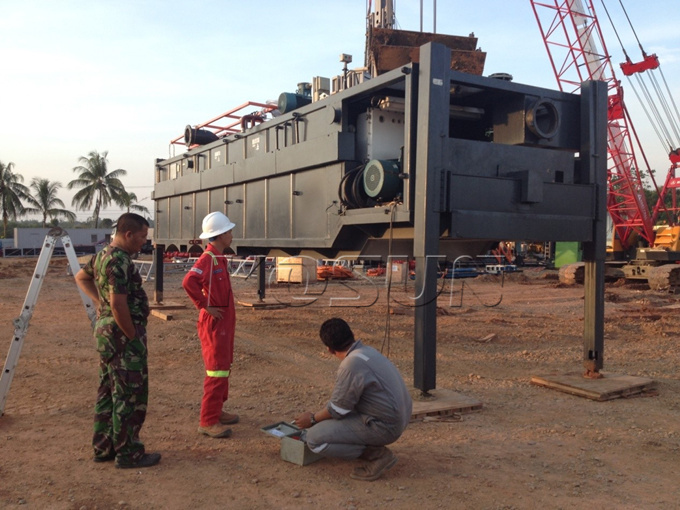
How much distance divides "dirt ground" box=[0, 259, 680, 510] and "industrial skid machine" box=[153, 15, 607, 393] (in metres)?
1.09

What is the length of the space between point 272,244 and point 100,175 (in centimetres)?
4697

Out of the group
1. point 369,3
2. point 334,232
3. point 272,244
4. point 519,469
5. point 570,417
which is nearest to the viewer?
point 519,469

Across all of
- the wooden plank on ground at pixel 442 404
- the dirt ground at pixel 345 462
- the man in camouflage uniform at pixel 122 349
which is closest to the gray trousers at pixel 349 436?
the dirt ground at pixel 345 462

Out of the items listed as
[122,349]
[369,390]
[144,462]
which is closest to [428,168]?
[369,390]

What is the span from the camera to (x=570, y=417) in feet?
18.9

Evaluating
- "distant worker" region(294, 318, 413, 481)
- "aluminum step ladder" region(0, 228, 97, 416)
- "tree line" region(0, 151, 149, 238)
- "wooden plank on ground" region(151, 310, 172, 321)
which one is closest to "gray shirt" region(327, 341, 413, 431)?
"distant worker" region(294, 318, 413, 481)

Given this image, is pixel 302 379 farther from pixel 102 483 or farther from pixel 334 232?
pixel 102 483

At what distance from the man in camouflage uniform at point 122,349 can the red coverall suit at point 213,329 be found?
0.61 metres

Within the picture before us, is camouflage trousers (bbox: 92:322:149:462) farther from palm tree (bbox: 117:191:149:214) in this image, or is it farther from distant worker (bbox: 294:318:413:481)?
palm tree (bbox: 117:191:149:214)

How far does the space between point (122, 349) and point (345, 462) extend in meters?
1.82

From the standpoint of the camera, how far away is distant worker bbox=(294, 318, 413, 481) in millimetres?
4227

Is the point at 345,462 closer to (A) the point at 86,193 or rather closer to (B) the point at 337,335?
(B) the point at 337,335

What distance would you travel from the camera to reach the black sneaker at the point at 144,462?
443 cm

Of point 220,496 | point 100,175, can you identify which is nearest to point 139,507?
point 220,496
